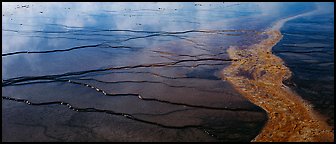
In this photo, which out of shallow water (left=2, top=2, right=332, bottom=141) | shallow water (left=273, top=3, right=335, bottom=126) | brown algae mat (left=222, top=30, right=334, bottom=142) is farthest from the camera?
shallow water (left=273, top=3, right=335, bottom=126)

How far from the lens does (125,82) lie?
952 centimetres

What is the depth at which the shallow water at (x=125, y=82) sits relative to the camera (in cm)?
692

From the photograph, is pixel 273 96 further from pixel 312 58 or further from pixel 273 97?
pixel 312 58

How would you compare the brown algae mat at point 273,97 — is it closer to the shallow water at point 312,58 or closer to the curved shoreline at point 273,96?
the curved shoreline at point 273,96

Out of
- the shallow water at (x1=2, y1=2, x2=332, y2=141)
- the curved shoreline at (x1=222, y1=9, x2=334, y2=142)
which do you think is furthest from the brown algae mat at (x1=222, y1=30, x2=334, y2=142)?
the shallow water at (x1=2, y1=2, x2=332, y2=141)

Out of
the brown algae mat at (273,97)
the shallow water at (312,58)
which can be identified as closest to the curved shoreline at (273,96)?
the brown algae mat at (273,97)

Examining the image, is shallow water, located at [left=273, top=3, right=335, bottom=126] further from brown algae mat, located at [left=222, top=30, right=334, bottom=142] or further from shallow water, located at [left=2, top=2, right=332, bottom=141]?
shallow water, located at [left=2, top=2, right=332, bottom=141]

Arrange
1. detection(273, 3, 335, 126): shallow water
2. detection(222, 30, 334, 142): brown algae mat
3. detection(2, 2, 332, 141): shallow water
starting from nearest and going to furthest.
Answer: detection(222, 30, 334, 142): brown algae mat
detection(2, 2, 332, 141): shallow water
detection(273, 3, 335, 126): shallow water

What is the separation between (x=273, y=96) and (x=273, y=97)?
0.07m

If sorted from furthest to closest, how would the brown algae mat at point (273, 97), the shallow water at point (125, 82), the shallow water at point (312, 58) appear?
the shallow water at point (312, 58)
the shallow water at point (125, 82)
the brown algae mat at point (273, 97)

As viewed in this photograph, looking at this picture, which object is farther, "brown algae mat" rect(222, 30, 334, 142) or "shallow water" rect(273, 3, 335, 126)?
"shallow water" rect(273, 3, 335, 126)

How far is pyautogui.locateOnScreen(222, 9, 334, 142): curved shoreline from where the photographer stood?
651cm

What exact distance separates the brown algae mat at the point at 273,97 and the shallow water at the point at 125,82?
302mm

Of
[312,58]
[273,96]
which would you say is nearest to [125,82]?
[273,96]
